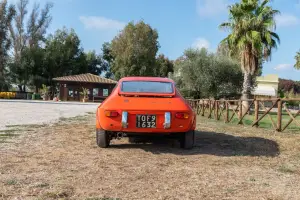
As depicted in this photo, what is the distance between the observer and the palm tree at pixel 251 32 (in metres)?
22.0

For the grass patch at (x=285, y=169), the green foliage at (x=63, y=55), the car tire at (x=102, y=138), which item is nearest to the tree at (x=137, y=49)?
the green foliage at (x=63, y=55)

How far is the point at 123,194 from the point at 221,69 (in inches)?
1180

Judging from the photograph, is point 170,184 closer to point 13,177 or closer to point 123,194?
point 123,194

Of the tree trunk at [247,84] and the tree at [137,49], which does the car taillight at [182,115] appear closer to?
the tree trunk at [247,84]

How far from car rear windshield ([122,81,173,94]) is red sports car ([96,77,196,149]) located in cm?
21

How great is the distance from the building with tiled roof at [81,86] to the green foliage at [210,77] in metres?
19.1

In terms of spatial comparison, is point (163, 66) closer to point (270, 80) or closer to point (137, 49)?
point (137, 49)

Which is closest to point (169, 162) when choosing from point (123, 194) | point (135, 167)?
point (135, 167)

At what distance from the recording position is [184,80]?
33.3m

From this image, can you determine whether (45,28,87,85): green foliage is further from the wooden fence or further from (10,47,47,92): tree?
the wooden fence

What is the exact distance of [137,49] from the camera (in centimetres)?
5016

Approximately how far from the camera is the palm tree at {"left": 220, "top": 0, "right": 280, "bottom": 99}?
72.3 feet

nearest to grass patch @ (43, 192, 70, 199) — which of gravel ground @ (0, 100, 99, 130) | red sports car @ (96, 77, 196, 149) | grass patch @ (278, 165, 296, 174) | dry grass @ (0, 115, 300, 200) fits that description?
dry grass @ (0, 115, 300, 200)

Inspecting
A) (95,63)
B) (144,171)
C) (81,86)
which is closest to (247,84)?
(144,171)
